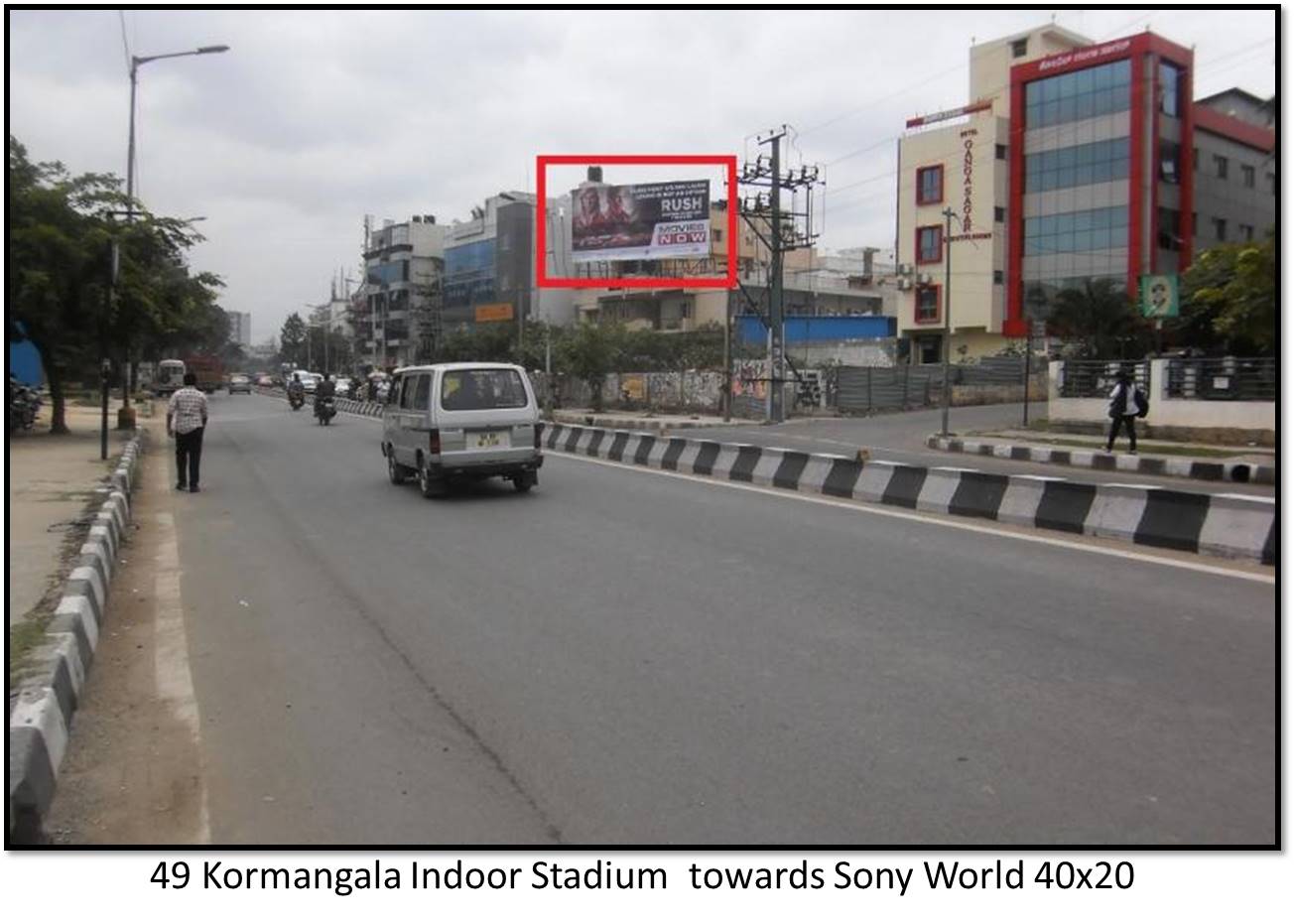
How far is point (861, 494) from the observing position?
1259 cm

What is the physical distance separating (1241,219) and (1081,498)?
696 centimetres

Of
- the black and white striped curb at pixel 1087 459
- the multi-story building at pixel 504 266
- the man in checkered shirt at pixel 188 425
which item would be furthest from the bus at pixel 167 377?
the black and white striped curb at pixel 1087 459

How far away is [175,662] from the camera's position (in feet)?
20.2

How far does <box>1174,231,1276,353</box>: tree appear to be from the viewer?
2721mm

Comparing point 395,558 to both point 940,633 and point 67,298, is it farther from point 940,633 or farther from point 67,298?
point 67,298

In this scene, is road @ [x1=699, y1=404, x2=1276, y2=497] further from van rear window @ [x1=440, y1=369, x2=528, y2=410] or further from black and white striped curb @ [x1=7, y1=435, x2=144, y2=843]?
black and white striped curb @ [x1=7, y1=435, x2=144, y2=843]

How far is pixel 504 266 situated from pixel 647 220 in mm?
28448

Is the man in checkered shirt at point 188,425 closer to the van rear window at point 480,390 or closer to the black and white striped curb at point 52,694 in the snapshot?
the van rear window at point 480,390

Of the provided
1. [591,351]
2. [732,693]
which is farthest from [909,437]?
[732,693]

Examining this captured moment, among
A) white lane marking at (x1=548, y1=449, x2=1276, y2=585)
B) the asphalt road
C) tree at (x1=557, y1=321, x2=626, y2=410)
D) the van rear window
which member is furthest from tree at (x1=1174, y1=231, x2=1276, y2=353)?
tree at (x1=557, y1=321, x2=626, y2=410)

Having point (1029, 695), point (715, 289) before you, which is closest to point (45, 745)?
point (1029, 695)

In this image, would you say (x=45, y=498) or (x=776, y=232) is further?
(x=776, y=232)

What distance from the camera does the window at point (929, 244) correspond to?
180 feet

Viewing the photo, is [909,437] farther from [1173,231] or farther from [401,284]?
[401,284]
